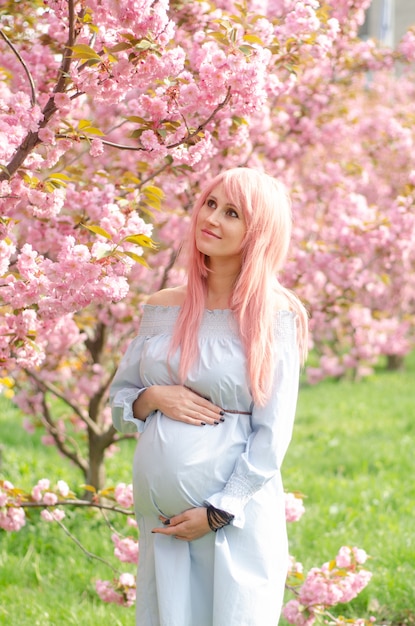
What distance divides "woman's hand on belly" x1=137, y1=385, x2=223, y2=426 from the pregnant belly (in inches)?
0.9

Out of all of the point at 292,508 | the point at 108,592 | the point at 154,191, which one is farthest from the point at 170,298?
the point at 108,592

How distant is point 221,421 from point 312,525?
8.22 feet

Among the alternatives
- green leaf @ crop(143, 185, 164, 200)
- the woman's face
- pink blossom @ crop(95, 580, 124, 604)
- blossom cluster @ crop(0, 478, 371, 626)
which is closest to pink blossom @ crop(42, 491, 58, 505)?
blossom cluster @ crop(0, 478, 371, 626)

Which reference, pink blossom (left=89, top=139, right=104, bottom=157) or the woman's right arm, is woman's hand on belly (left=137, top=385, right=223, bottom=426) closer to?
the woman's right arm

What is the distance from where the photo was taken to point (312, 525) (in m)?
4.52

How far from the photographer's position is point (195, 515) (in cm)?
215

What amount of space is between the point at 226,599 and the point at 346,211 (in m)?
4.00

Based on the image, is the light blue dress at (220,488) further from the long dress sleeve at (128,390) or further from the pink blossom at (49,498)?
the pink blossom at (49,498)

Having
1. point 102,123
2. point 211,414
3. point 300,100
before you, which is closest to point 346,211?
point 300,100

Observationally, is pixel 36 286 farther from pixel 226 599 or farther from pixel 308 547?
pixel 308 547

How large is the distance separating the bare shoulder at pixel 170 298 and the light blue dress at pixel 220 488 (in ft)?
0.45

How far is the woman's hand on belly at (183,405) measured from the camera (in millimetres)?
2227

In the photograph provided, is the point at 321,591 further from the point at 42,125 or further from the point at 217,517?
the point at 42,125

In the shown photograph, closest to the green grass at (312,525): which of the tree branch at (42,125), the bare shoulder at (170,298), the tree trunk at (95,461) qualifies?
the tree trunk at (95,461)
